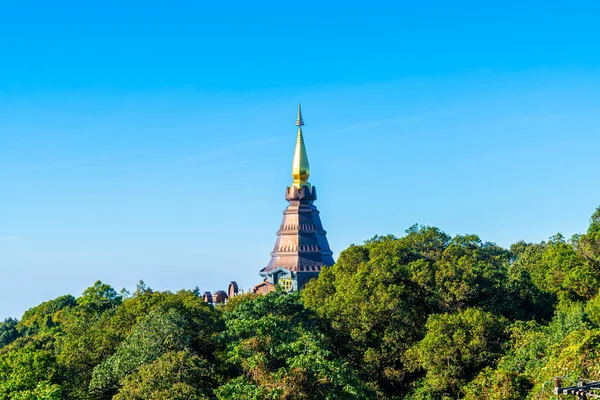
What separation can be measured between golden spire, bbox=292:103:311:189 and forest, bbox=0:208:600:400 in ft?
129

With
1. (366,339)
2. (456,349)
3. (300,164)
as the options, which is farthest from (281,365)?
(300,164)

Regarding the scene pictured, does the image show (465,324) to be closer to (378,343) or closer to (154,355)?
(378,343)

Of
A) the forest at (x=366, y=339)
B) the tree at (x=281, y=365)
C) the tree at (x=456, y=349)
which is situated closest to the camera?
the tree at (x=281, y=365)

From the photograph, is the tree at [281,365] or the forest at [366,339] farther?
the forest at [366,339]

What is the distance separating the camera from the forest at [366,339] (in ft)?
94.4

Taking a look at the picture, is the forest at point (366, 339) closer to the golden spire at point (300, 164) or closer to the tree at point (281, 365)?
the tree at point (281, 365)

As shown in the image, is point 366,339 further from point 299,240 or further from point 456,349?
point 299,240

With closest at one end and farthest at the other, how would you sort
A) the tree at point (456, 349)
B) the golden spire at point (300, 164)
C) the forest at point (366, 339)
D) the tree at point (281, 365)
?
the tree at point (281, 365), the forest at point (366, 339), the tree at point (456, 349), the golden spire at point (300, 164)

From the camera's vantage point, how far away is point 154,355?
30.5 meters

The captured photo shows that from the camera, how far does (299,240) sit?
79438mm

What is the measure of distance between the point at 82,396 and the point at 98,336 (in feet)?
10.7

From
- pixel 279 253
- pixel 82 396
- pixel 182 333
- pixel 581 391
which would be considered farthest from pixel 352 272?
pixel 279 253

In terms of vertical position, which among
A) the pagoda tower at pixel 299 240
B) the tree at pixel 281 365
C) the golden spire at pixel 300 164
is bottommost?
the tree at pixel 281 365

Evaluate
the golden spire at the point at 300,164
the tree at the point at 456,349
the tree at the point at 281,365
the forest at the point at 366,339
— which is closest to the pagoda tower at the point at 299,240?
the golden spire at the point at 300,164
